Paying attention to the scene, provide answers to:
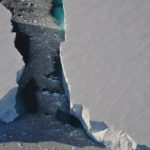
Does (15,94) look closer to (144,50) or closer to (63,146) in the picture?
(63,146)

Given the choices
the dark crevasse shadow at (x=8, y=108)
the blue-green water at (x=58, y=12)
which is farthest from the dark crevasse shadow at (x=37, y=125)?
the blue-green water at (x=58, y=12)

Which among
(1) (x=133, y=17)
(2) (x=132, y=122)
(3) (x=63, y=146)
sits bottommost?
(3) (x=63, y=146)

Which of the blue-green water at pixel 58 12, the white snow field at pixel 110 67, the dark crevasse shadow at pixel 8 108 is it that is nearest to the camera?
the white snow field at pixel 110 67

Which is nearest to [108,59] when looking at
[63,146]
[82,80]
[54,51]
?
[82,80]

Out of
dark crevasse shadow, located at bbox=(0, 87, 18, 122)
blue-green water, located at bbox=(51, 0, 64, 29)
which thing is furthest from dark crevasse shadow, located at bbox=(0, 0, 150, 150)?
blue-green water, located at bbox=(51, 0, 64, 29)

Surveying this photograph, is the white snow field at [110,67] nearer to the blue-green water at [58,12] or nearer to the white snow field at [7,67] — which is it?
the blue-green water at [58,12]
